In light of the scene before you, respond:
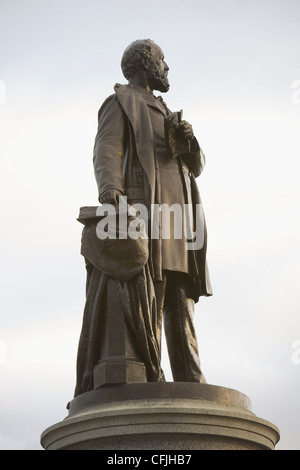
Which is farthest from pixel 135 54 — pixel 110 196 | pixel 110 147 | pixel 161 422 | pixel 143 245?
pixel 161 422

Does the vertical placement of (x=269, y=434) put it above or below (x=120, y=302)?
below

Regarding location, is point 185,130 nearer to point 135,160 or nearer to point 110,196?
point 135,160

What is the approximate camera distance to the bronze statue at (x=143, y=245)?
7742 mm

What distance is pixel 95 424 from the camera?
6.95m

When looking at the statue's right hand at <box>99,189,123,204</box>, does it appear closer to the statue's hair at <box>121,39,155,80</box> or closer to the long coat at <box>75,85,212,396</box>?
the long coat at <box>75,85,212,396</box>

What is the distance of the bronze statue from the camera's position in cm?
774

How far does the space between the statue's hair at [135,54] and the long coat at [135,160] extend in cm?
40

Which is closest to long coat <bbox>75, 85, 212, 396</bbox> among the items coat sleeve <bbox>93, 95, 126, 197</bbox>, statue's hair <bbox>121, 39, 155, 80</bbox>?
coat sleeve <bbox>93, 95, 126, 197</bbox>

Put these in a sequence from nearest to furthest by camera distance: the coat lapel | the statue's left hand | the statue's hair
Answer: the coat lapel → the statue's left hand → the statue's hair

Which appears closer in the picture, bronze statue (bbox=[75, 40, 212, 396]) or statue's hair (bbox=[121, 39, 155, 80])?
bronze statue (bbox=[75, 40, 212, 396])

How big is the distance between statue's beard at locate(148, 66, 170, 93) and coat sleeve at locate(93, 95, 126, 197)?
631 mm
